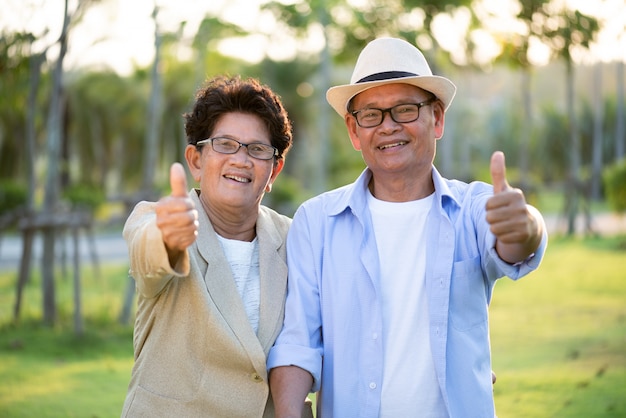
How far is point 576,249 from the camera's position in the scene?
18.1m

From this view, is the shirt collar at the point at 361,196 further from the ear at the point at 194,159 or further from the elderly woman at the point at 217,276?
the ear at the point at 194,159

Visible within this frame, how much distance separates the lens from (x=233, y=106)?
122 inches

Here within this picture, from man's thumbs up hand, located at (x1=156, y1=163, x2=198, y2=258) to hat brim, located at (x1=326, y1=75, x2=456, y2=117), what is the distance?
840mm

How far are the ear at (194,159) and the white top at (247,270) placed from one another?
270 mm

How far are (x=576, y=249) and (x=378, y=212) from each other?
52.7ft

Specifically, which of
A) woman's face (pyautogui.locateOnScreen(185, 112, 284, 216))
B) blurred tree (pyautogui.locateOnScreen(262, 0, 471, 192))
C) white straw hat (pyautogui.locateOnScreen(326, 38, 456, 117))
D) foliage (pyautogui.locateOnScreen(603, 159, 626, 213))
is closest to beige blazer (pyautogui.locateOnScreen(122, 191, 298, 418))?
woman's face (pyautogui.locateOnScreen(185, 112, 284, 216))

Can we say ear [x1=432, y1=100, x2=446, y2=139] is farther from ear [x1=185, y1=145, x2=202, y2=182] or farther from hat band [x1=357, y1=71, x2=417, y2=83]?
ear [x1=185, y1=145, x2=202, y2=182]

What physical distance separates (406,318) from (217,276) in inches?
27.5

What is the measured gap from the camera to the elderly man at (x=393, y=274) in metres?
2.88

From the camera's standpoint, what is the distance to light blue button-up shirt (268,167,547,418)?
9.47ft

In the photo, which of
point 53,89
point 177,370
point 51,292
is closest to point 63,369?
point 51,292

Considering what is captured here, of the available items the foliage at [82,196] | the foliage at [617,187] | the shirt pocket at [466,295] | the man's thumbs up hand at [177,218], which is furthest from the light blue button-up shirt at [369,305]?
the foliage at [82,196]

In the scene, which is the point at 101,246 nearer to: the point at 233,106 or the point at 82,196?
the point at 82,196

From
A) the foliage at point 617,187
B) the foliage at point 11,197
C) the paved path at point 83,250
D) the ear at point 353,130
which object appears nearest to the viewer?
the ear at point 353,130
